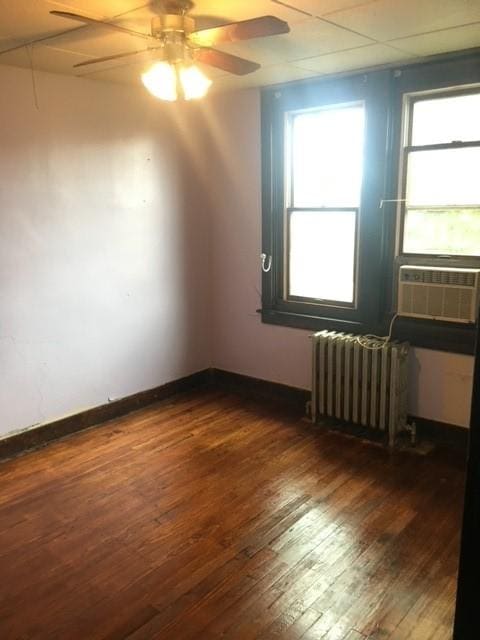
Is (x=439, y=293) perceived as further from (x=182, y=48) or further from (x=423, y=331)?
(x=182, y=48)

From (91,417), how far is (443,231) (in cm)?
285

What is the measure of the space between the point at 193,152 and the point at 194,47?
Answer: 7.19 feet

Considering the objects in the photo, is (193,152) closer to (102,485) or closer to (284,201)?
(284,201)

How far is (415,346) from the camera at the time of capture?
3.81m

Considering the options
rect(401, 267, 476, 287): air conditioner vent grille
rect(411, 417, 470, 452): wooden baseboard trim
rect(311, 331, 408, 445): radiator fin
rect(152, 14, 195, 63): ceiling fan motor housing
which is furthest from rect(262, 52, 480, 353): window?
rect(152, 14, 195, 63): ceiling fan motor housing

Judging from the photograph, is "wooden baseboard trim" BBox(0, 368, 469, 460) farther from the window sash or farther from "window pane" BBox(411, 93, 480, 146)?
"window pane" BBox(411, 93, 480, 146)

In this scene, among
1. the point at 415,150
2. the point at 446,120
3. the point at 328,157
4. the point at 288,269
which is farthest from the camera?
the point at 288,269

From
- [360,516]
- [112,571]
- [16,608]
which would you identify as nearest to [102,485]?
[112,571]

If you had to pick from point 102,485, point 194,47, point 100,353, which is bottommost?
point 102,485

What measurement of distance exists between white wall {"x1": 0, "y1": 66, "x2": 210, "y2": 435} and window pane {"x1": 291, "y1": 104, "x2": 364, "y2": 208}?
977 millimetres

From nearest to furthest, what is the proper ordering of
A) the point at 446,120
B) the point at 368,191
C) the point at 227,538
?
the point at 227,538, the point at 446,120, the point at 368,191

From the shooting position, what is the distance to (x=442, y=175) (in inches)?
140

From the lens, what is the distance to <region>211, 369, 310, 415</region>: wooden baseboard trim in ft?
14.8

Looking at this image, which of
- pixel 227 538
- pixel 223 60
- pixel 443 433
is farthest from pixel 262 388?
pixel 223 60
